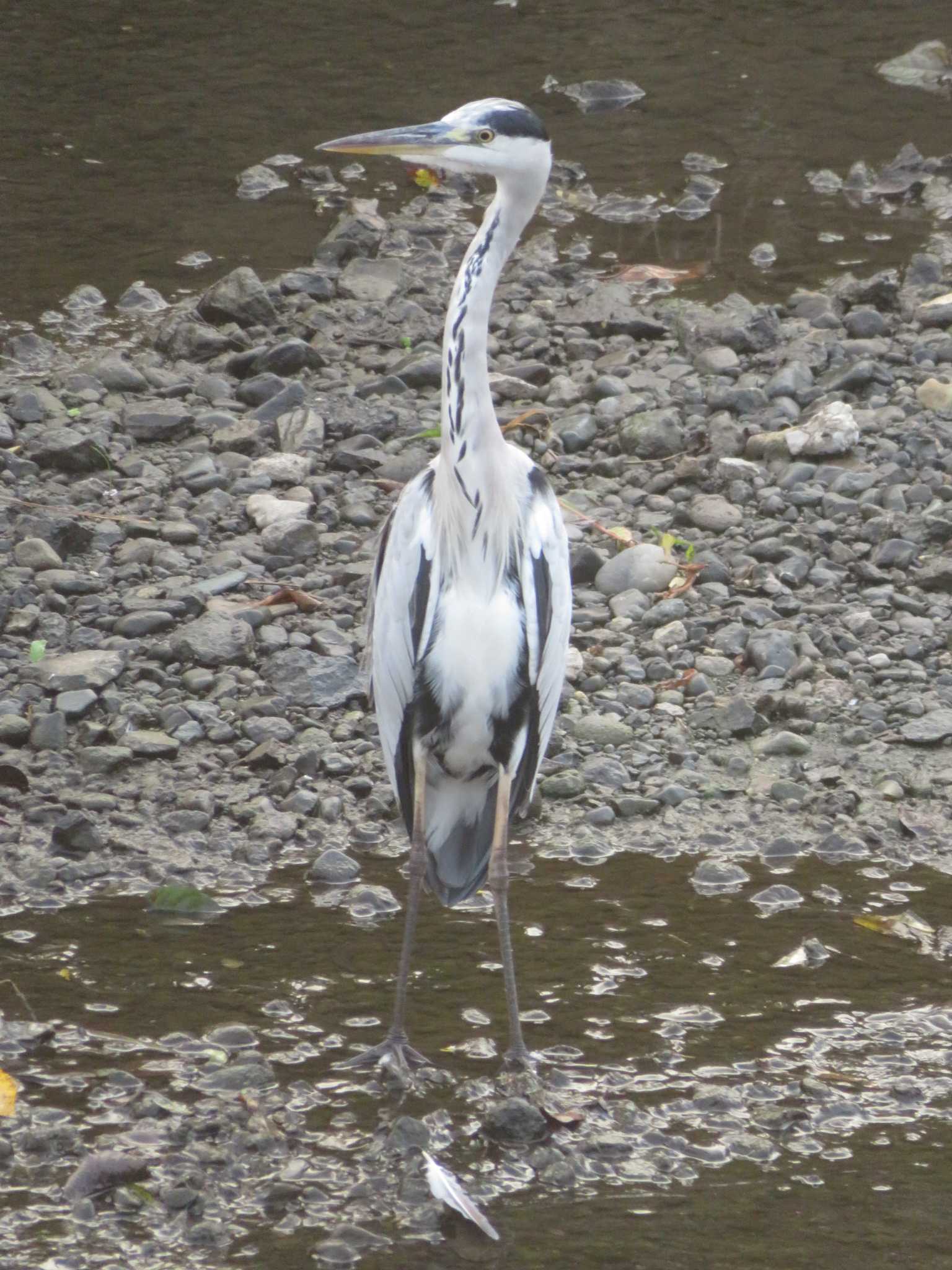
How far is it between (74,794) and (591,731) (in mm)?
1588

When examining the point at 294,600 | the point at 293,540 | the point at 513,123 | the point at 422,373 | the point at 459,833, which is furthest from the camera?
the point at 422,373

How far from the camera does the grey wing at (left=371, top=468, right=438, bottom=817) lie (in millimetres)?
4547

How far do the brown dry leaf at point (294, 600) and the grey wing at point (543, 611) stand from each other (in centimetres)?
155

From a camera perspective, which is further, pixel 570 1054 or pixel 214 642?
pixel 214 642

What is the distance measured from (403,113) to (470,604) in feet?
25.7

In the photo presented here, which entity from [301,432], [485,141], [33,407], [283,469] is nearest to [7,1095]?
[485,141]

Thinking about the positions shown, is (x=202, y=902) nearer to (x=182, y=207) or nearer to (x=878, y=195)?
(x=182, y=207)

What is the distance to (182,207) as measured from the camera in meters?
10.3

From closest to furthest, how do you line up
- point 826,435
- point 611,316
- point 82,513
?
point 82,513 → point 826,435 → point 611,316

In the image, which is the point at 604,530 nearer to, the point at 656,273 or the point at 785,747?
the point at 785,747

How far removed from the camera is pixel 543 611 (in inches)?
182

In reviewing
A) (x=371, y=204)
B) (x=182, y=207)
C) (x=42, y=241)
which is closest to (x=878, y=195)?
(x=371, y=204)

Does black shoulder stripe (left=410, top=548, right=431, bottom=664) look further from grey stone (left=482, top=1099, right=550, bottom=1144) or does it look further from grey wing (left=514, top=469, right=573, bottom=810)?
grey stone (left=482, top=1099, right=550, bottom=1144)

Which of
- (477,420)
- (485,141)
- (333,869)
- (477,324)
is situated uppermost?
(485,141)
